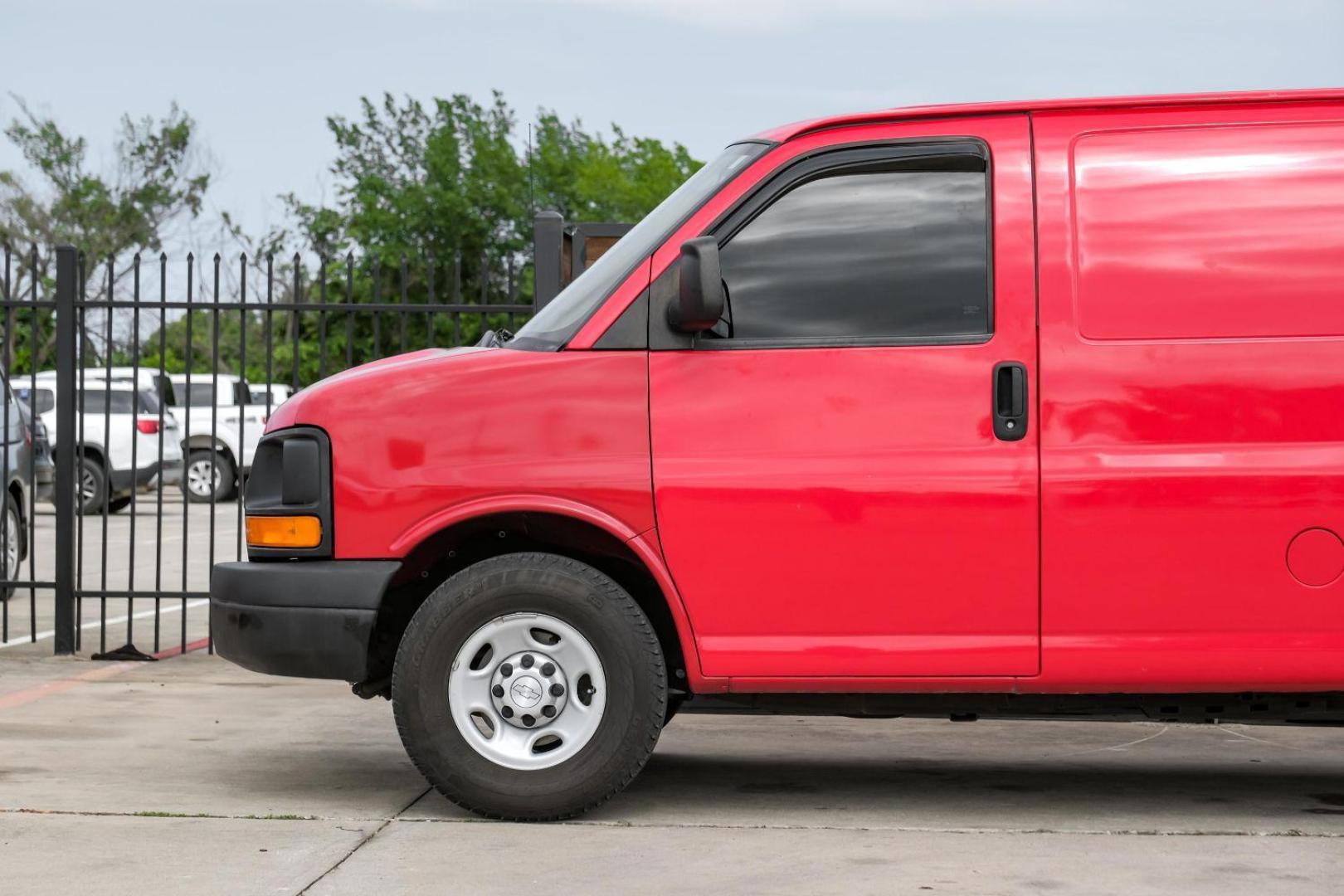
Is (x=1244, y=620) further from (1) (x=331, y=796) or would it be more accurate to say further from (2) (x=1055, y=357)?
(1) (x=331, y=796)

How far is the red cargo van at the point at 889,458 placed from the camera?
5445 millimetres

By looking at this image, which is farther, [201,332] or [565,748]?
[201,332]

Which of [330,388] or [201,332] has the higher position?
[201,332]

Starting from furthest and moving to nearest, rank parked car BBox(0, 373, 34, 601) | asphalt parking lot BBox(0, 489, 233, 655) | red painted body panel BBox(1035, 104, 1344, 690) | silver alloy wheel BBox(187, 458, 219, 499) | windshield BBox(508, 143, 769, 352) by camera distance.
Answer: silver alloy wheel BBox(187, 458, 219, 499)
parked car BBox(0, 373, 34, 601)
asphalt parking lot BBox(0, 489, 233, 655)
windshield BBox(508, 143, 769, 352)
red painted body panel BBox(1035, 104, 1344, 690)

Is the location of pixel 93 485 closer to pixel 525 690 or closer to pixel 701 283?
pixel 525 690

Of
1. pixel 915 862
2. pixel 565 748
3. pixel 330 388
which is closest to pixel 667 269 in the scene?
pixel 330 388

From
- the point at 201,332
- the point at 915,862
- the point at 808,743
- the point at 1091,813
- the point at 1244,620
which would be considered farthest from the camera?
the point at 201,332

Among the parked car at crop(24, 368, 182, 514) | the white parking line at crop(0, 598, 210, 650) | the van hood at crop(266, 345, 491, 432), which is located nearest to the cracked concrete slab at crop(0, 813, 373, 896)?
the van hood at crop(266, 345, 491, 432)

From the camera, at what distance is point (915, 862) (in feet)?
16.8

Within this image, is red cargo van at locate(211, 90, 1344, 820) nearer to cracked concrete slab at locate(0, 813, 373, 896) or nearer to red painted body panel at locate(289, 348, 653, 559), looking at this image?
red painted body panel at locate(289, 348, 653, 559)

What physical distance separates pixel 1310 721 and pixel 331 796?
3219 millimetres

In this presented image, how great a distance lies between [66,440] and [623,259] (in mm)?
4612

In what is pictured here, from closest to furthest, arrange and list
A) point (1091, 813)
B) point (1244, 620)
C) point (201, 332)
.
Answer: point (1244, 620) → point (1091, 813) → point (201, 332)

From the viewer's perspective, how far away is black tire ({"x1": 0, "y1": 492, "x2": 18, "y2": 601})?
1074 cm
